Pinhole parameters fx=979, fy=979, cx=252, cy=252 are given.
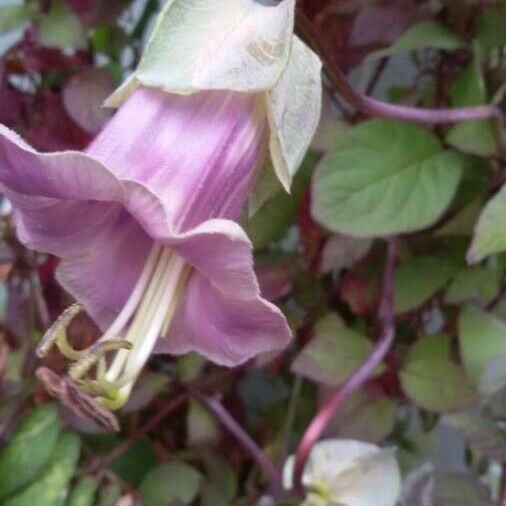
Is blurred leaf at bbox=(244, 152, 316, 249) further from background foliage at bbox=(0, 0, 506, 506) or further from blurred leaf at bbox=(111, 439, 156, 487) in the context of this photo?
blurred leaf at bbox=(111, 439, 156, 487)

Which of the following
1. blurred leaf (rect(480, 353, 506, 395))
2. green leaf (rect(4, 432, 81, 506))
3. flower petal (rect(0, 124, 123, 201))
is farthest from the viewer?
green leaf (rect(4, 432, 81, 506))

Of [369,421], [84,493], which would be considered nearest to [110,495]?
[84,493]

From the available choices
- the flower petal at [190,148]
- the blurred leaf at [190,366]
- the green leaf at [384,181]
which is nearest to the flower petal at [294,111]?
the flower petal at [190,148]

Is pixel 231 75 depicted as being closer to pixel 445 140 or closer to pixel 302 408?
pixel 445 140

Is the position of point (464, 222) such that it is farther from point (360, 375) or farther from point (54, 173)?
point (54, 173)

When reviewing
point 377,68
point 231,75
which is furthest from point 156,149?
point 377,68

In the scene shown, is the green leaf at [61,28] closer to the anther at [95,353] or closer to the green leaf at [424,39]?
the green leaf at [424,39]

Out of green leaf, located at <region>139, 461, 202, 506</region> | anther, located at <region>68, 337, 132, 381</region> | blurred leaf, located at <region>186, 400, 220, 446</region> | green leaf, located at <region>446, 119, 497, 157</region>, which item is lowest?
green leaf, located at <region>139, 461, 202, 506</region>

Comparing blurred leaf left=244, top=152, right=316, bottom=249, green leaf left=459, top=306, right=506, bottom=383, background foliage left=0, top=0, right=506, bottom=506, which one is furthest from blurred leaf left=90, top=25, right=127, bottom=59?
green leaf left=459, top=306, right=506, bottom=383
